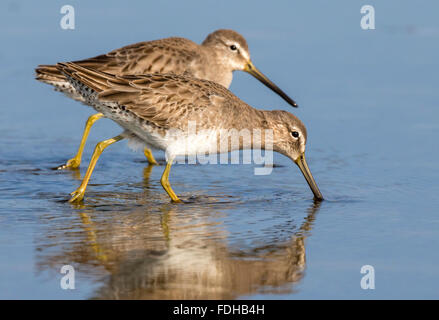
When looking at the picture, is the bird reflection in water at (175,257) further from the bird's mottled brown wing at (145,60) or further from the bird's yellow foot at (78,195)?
the bird's mottled brown wing at (145,60)

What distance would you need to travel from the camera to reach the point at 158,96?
8211 mm

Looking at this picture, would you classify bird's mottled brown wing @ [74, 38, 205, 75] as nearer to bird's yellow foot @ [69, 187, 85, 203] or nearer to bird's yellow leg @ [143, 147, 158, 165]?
bird's yellow leg @ [143, 147, 158, 165]

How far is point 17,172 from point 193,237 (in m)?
3.00

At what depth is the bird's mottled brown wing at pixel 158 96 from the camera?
809cm

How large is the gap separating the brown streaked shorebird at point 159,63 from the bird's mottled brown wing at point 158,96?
5.13ft

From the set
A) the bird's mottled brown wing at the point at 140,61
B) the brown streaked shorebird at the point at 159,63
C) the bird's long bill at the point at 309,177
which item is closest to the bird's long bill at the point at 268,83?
the brown streaked shorebird at the point at 159,63

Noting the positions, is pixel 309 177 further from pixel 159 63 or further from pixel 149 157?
pixel 159 63

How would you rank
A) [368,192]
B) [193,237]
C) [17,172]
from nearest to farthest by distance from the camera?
[193,237] → [368,192] → [17,172]

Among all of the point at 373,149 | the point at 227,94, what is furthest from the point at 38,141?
the point at 373,149

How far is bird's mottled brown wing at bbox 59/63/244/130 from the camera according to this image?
26.5ft

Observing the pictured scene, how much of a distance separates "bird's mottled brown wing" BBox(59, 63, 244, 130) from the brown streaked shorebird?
5.13ft

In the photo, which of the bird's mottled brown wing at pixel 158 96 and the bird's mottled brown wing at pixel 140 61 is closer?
the bird's mottled brown wing at pixel 158 96

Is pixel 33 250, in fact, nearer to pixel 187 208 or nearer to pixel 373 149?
pixel 187 208
